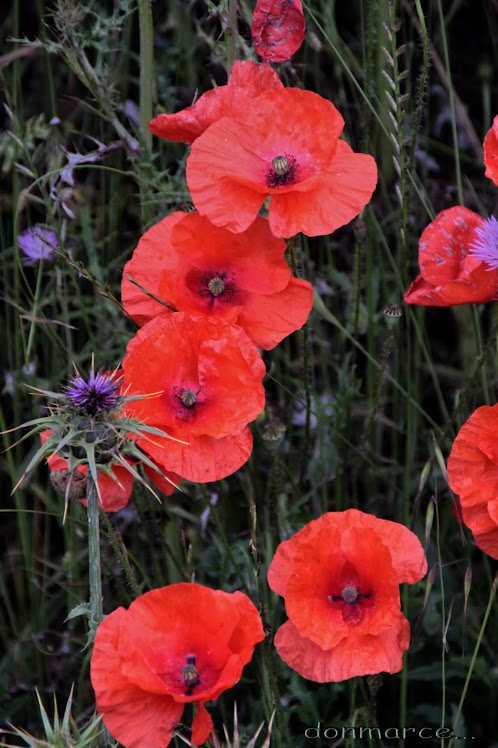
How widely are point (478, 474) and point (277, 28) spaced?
82cm

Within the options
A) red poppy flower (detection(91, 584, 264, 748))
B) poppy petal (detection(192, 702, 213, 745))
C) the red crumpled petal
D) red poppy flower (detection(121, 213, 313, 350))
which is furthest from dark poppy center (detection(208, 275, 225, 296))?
poppy petal (detection(192, 702, 213, 745))

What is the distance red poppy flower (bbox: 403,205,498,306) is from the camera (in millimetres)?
1361

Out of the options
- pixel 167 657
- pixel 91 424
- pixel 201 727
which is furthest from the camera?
pixel 167 657

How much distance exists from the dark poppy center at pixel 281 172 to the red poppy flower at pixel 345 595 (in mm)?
536

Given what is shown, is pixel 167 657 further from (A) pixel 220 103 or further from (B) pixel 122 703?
(A) pixel 220 103

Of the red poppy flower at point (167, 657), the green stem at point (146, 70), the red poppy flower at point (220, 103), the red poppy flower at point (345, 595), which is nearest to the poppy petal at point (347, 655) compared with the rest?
the red poppy flower at point (345, 595)

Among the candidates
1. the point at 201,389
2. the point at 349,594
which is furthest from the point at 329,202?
the point at 349,594

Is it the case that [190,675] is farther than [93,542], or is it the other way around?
[190,675]

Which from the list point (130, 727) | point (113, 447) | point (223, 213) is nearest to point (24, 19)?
point (223, 213)

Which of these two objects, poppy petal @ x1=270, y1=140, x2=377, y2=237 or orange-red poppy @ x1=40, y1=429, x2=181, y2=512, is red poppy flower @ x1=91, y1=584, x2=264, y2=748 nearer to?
orange-red poppy @ x1=40, y1=429, x2=181, y2=512

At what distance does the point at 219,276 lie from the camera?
1414 millimetres

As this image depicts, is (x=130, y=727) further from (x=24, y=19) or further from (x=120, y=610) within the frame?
(x=24, y=19)

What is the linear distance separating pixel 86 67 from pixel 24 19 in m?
0.95

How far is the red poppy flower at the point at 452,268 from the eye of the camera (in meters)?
1.36
